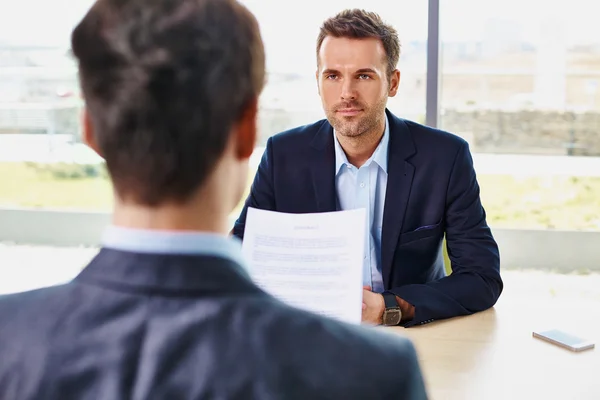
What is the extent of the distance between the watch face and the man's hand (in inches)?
0.5

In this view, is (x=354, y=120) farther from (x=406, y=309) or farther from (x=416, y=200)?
(x=406, y=309)

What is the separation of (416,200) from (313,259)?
0.70 metres

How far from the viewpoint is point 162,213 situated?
642 millimetres

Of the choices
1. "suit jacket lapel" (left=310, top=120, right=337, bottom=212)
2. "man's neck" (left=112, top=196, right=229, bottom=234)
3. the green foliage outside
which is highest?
"man's neck" (left=112, top=196, right=229, bottom=234)

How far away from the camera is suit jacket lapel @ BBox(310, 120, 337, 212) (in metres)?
2.41

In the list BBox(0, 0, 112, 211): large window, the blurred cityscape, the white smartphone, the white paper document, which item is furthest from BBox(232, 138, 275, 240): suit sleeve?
BBox(0, 0, 112, 211): large window

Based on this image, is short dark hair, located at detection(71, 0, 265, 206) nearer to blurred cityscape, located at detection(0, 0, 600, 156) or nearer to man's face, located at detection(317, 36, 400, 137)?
man's face, located at detection(317, 36, 400, 137)

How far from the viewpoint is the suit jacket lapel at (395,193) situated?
7.52 feet

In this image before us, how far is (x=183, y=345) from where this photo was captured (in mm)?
600

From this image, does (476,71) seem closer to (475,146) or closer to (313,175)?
(475,146)

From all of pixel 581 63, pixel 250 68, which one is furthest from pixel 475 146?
pixel 250 68

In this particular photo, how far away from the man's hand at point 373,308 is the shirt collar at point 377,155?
0.64m

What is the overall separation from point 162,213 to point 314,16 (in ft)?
14.3

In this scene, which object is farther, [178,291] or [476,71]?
[476,71]
